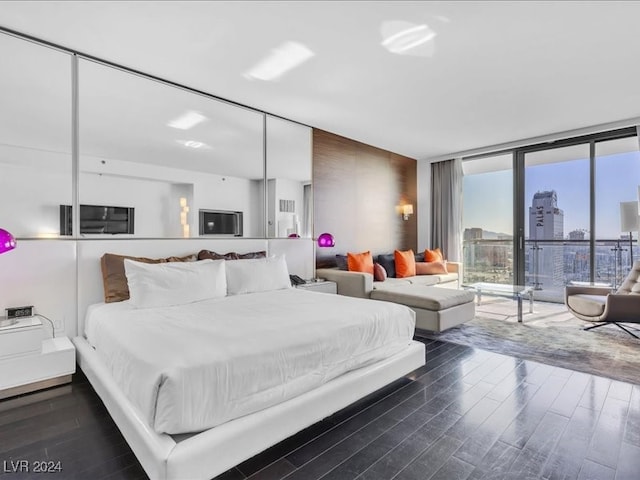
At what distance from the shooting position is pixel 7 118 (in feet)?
8.49

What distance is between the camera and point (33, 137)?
269cm

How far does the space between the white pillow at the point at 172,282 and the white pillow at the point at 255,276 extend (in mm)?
145

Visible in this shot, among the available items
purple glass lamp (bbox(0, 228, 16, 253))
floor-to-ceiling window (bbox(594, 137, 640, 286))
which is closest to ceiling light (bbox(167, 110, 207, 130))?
purple glass lamp (bbox(0, 228, 16, 253))

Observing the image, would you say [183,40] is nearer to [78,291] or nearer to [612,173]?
[78,291]

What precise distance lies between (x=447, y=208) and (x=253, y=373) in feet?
18.8

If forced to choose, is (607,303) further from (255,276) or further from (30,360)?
(30,360)

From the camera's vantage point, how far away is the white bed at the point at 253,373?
1427mm

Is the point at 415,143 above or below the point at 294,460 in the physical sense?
above

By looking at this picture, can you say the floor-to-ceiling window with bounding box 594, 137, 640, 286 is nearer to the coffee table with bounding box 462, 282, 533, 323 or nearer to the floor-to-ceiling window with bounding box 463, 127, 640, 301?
the floor-to-ceiling window with bounding box 463, 127, 640, 301

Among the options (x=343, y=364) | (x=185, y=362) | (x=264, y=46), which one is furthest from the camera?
(x=264, y=46)

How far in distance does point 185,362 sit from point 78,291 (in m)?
1.94

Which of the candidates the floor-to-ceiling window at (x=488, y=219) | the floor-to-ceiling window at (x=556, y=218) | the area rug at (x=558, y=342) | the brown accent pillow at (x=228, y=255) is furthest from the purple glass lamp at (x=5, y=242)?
the floor-to-ceiling window at (x=556, y=218)

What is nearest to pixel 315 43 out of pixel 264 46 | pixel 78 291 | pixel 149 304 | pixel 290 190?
pixel 264 46

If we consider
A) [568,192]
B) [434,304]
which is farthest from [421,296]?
[568,192]
